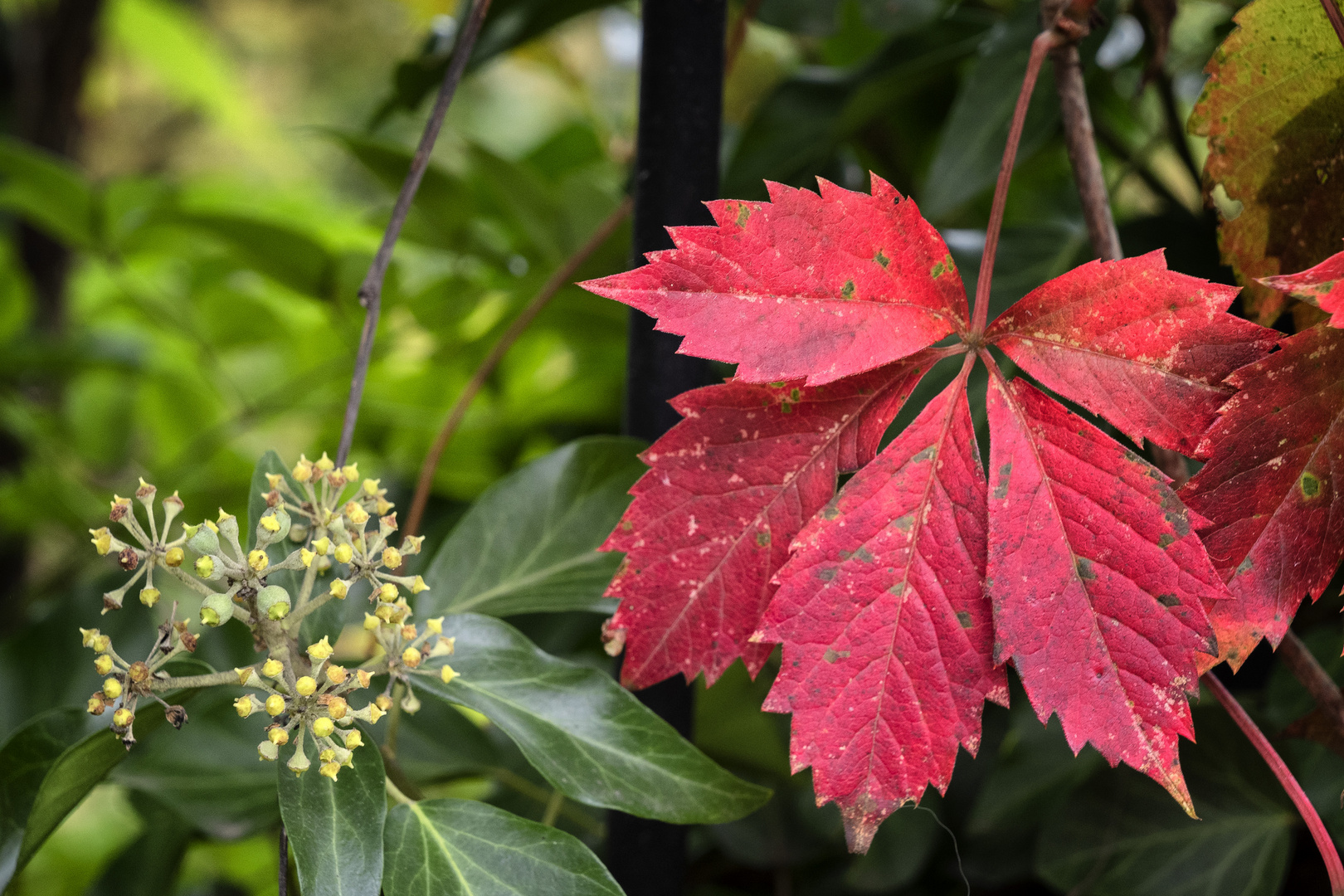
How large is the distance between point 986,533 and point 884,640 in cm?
3

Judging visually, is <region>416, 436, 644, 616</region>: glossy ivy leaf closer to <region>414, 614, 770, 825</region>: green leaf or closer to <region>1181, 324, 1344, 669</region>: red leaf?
<region>414, 614, 770, 825</region>: green leaf

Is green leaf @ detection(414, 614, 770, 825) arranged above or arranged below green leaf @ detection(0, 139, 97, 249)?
below

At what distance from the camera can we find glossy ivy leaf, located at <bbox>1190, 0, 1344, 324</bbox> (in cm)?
22

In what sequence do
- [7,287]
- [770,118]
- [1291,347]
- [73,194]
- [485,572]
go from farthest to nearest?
[7,287], [73,194], [770,118], [485,572], [1291,347]

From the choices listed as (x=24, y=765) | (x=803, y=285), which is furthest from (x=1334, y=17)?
(x=24, y=765)

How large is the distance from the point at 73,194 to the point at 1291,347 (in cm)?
61

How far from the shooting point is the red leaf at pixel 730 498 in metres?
0.22

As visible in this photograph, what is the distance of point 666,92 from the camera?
279 millimetres

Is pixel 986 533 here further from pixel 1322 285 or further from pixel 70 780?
pixel 70 780

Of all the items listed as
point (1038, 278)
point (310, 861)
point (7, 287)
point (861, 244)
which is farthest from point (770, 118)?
point (7, 287)

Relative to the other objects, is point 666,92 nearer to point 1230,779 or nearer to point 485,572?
point 485,572

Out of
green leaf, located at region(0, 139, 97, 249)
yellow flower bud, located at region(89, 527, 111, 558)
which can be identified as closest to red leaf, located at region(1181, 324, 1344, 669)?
yellow flower bud, located at region(89, 527, 111, 558)

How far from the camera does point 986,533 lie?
0.21 meters

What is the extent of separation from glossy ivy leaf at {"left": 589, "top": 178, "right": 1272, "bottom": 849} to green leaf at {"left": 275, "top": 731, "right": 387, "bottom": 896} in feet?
0.32
